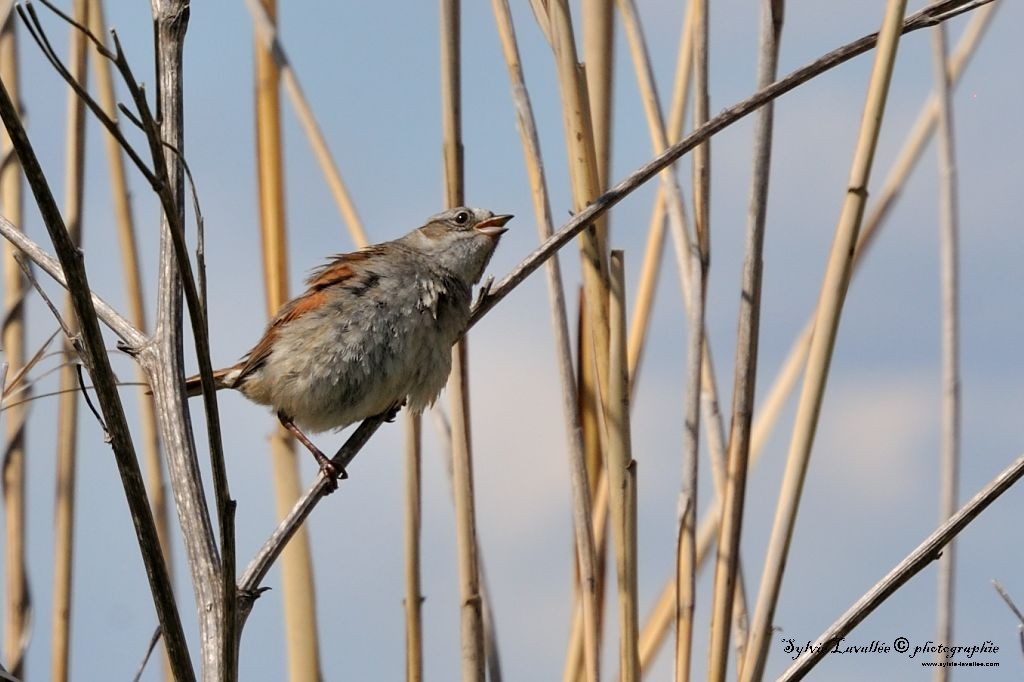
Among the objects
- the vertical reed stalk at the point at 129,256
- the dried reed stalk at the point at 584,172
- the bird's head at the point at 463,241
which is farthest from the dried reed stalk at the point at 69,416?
the dried reed stalk at the point at 584,172

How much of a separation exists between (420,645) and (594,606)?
0.66 metres

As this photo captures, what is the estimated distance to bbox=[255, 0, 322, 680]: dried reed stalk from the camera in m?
3.01

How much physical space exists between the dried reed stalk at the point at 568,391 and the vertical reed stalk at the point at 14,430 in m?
1.39

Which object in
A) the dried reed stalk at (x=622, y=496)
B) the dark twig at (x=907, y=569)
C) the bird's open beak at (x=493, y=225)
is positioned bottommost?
the dark twig at (x=907, y=569)

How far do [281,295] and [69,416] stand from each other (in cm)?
75

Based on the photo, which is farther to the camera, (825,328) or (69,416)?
(69,416)

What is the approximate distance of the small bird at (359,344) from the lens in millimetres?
3234

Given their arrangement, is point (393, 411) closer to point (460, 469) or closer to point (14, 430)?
point (460, 469)

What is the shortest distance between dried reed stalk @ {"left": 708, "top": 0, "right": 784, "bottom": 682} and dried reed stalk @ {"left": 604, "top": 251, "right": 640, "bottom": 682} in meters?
0.19

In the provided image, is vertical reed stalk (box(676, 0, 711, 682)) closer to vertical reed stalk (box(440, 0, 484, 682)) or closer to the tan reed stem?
the tan reed stem

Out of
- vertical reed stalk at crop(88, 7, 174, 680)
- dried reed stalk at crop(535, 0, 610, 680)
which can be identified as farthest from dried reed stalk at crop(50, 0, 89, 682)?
dried reed stalk at crop(535, 0, 610, 680)

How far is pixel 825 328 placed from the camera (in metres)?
2.38

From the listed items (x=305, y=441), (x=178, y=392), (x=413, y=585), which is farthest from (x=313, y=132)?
(x=178, y=392)

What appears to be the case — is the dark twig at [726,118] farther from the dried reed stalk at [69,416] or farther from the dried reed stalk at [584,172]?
the dried reed stalk at [69,416]
